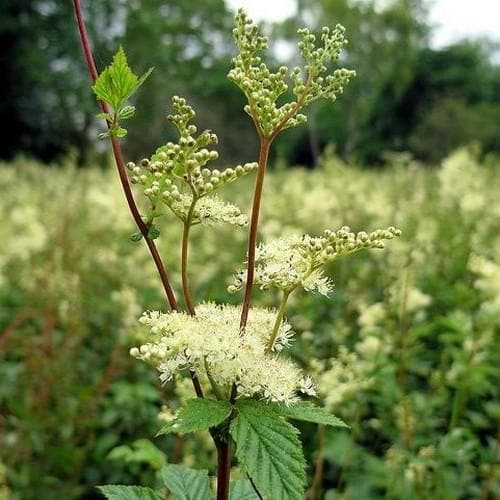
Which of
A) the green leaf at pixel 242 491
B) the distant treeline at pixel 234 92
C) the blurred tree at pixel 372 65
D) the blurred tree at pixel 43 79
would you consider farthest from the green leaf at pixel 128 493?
the blurred tree at pixel 372 65

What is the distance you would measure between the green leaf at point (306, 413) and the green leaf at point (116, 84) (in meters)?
0.49

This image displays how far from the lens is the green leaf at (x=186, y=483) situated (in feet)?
3.94

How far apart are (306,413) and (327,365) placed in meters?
1.78

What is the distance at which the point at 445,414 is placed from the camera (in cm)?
313

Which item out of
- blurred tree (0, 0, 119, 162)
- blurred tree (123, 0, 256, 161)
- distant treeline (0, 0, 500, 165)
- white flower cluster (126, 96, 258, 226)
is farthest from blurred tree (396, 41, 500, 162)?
white flower cluster (126, 96, 258, 226)

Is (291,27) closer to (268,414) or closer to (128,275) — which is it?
(128,275)

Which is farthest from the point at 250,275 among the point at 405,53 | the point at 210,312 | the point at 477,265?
the point at 405,53

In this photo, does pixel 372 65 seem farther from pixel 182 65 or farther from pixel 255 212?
pixel 255 212

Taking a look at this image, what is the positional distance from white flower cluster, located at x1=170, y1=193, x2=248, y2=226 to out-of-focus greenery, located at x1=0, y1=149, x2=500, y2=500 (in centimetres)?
55

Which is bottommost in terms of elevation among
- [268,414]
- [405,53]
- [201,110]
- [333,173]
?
[268,414]

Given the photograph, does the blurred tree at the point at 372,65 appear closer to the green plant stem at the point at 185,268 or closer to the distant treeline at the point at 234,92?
the distant treeline at the point at 234,92

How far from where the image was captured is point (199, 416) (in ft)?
3.08

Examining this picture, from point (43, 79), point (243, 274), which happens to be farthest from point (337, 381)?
point (43, 79)

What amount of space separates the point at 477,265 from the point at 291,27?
27617 millimetres
